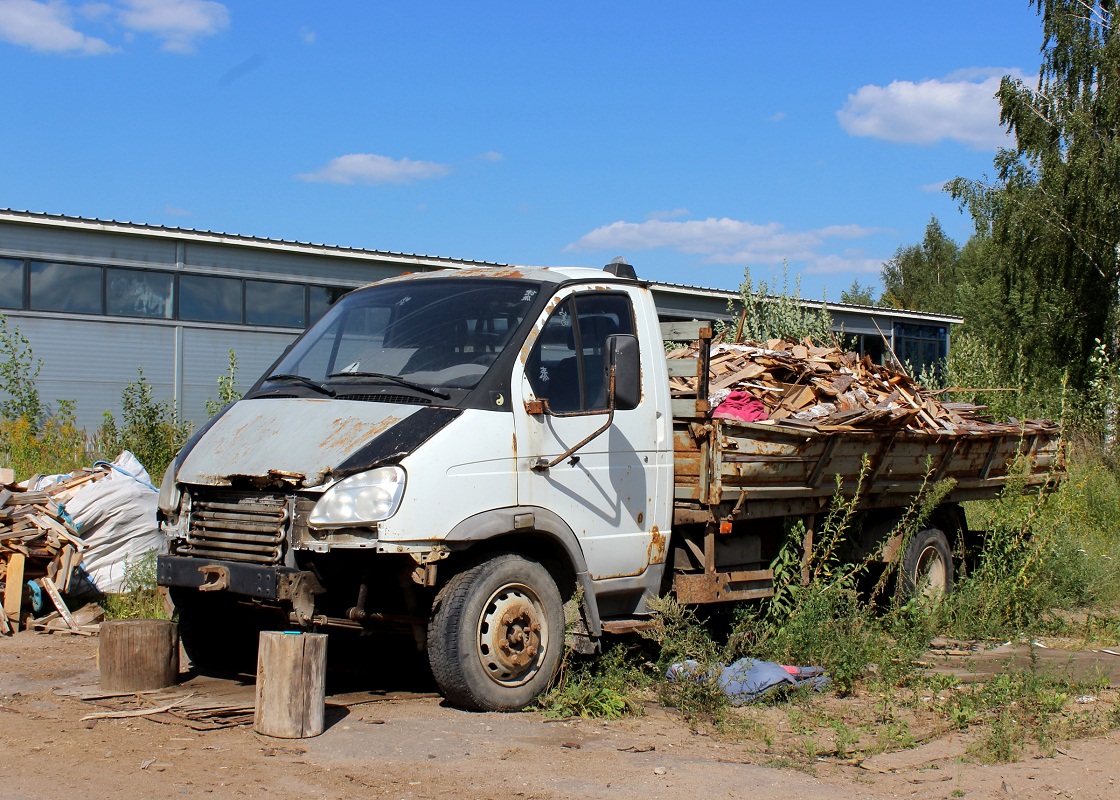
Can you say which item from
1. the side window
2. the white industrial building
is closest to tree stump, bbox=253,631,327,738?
the side window

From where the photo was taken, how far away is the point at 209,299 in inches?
840

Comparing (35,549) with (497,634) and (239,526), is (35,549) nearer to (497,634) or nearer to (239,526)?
(239,526)

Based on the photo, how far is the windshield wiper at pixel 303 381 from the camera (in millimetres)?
6297

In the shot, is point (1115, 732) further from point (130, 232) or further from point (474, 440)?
point (130, 232)

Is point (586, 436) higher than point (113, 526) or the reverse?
higher

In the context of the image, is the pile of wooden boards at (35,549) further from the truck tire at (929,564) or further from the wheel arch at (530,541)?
the truck tire at (929,564)

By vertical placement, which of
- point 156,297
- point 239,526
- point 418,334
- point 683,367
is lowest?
point 239,526

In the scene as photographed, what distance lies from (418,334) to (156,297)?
617 inches

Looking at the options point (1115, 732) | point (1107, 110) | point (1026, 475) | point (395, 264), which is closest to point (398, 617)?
point (1115, 732)

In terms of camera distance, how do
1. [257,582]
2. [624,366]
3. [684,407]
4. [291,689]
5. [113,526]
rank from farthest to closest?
1. [113,526]
2. [684,407]
3. [624,366]
4. [257,582]
5. [291,689]

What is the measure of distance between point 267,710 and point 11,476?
4.93 m

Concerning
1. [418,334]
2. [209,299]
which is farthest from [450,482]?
[209,299]

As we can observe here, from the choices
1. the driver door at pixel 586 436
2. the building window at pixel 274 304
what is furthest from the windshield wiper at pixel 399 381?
the building window at pixel 274 304

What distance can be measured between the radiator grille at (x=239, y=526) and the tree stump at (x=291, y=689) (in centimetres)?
45
